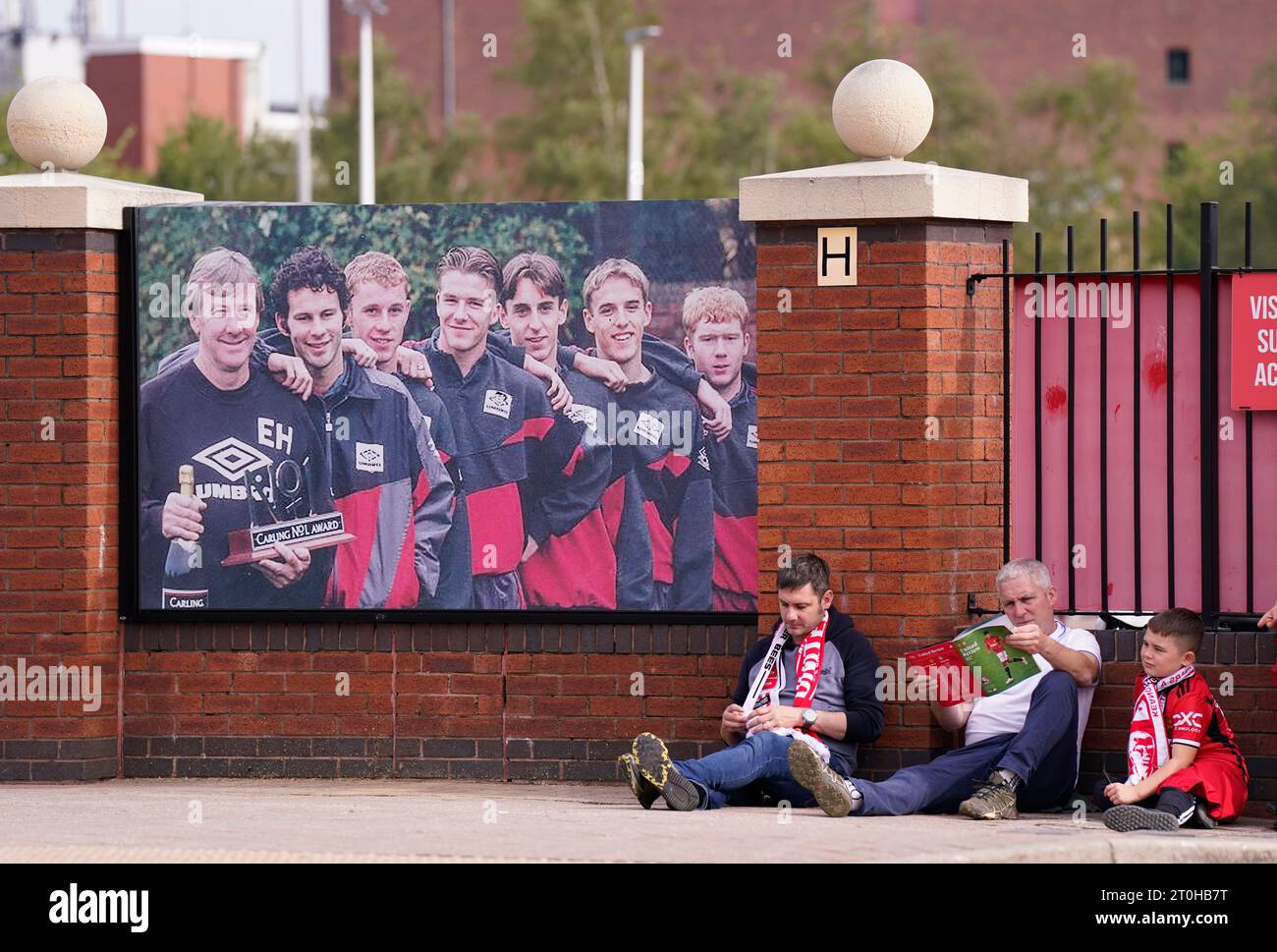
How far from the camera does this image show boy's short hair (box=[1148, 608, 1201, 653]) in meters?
8.23

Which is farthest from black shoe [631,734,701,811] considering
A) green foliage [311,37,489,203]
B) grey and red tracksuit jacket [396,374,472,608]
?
green foliage [311,37,489,203]

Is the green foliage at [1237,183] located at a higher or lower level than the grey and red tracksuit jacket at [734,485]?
higher

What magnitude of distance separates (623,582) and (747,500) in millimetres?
668

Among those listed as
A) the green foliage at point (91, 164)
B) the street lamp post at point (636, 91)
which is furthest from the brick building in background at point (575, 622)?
the street lamp post at point (636, 91)

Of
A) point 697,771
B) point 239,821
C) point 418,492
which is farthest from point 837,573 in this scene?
point 239,821

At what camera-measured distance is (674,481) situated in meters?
9.23

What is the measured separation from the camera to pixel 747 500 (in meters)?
9.17

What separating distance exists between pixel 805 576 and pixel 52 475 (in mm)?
3507

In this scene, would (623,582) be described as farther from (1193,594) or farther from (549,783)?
(1193,594)

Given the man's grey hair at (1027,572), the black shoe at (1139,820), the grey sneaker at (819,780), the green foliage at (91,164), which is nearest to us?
the black shoe at (1139,820)

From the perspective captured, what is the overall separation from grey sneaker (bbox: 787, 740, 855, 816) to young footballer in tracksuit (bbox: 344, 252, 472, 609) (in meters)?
2.01

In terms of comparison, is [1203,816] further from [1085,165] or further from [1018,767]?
[1085,165]

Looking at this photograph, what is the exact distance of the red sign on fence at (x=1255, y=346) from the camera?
8.70 meters

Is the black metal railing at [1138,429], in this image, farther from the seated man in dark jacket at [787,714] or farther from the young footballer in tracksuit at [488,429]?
the young footballer in tracksuit at [488,429]
